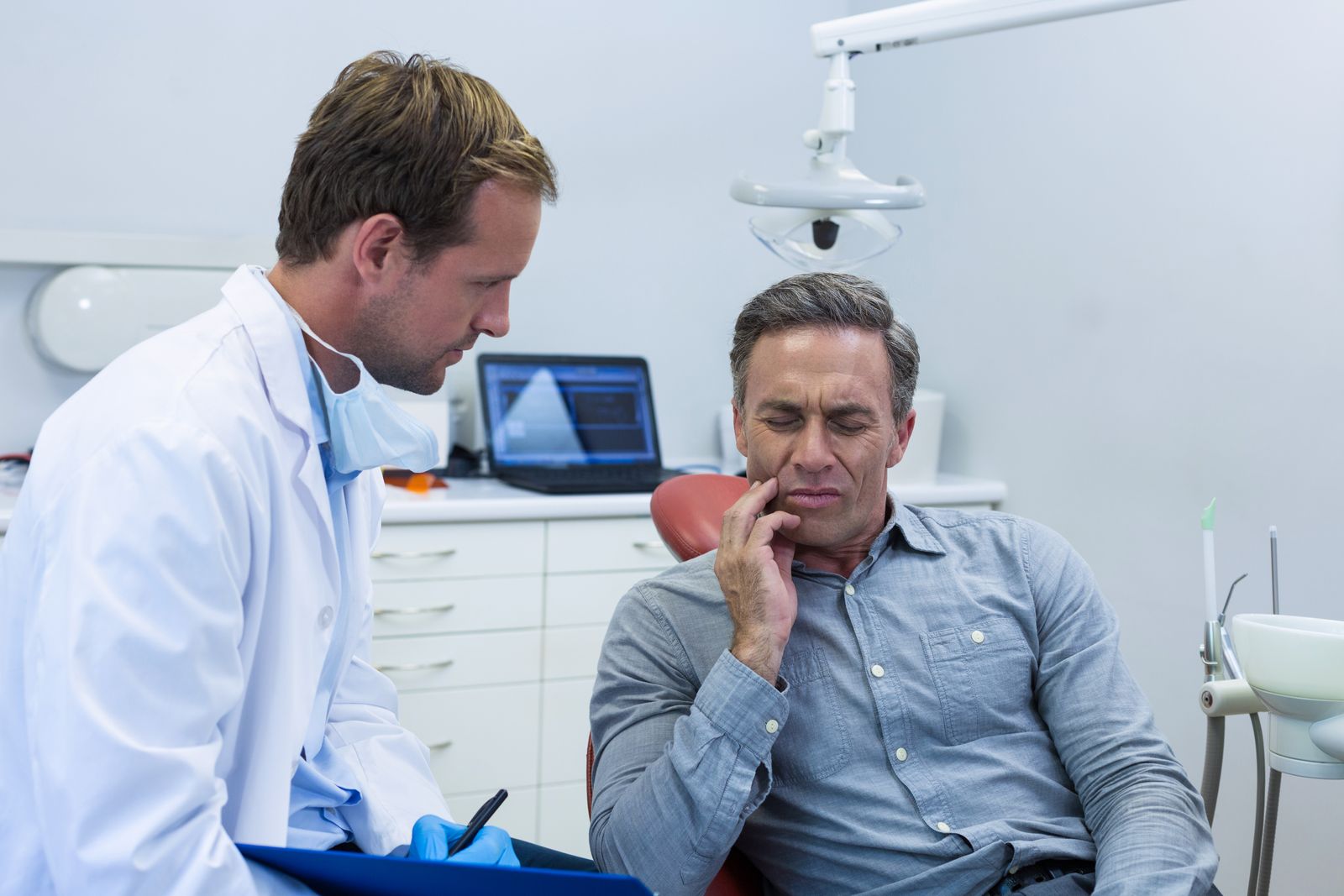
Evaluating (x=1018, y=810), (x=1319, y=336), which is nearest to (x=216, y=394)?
(x=1018, y=810)

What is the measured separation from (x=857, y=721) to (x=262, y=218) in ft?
6.68

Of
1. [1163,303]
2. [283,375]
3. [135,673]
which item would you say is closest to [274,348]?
[283,375]

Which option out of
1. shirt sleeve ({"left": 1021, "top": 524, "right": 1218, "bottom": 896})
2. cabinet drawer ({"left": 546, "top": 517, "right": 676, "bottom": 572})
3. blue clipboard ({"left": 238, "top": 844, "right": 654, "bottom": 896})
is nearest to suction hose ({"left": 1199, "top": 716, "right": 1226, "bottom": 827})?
shirt sleeve ({"left": 1021, "top": 524, "right": 1218, "bottom": 896})

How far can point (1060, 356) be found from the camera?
2.69 metres

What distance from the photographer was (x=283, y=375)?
118 centimetres

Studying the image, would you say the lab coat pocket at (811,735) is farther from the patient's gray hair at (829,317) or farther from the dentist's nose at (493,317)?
the dentist's nose at (493,317)

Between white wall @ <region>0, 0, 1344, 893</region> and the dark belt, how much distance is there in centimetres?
100

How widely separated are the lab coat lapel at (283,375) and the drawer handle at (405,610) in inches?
48.5

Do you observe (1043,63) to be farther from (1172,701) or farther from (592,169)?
(1172,701)

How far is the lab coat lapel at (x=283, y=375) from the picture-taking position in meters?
1.17

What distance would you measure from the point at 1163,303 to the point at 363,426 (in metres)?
1.76

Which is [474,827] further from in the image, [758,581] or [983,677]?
[983,677]

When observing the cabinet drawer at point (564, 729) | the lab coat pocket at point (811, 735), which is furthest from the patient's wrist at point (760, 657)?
the cabinet drawer at point (564, 729)

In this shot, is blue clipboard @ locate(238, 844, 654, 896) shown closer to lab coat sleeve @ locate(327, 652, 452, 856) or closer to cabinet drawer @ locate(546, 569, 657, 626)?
lab coat sleeve @ locate(327, 652, 452, 856)
